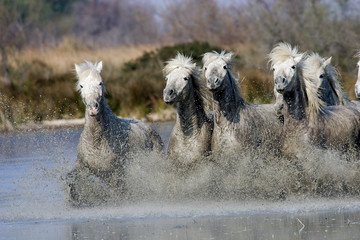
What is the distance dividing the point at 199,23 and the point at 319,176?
40104 millimetres

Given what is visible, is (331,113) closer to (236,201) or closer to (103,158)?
(236,201)

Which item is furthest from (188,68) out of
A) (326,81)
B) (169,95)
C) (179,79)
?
(326,81)

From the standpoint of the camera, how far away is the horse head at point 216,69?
36.4ft

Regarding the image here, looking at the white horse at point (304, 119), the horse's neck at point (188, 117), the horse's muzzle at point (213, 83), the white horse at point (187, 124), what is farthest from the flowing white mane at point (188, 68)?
the white horse at point (304, 119)

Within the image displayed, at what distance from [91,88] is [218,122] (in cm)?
162

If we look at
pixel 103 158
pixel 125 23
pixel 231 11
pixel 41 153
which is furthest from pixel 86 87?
pixel 125 23

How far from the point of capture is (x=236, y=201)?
1109 cm

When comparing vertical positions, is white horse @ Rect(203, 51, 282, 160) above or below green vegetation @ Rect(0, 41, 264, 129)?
below

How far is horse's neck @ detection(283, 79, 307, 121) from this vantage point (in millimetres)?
11203

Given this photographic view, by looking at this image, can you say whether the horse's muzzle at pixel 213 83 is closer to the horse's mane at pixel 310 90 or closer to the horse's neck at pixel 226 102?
the horse's neck at pixel 226 102

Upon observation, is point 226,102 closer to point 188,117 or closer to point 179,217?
point 188,117

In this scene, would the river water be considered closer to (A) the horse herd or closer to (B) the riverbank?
(A) the horse herd

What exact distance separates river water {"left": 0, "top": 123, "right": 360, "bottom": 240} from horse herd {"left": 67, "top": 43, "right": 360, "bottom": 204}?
0.41 m

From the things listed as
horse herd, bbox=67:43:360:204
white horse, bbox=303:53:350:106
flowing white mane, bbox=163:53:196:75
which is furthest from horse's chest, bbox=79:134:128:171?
white horse, bbox=303:53:350:106
